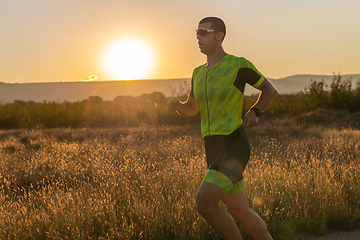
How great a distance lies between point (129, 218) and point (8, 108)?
1960cm

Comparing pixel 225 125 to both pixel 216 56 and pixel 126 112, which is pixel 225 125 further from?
pixel 126 112

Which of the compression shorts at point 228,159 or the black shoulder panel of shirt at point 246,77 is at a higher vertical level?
the black shoulder panel of shirt at point 246,77

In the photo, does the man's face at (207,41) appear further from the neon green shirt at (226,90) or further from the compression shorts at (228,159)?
the compression shorts at (228,159)

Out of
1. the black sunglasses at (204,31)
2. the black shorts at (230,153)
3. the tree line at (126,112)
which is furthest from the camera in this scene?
the tree line at (126,112)

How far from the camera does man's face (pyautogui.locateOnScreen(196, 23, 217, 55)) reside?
2709 mm

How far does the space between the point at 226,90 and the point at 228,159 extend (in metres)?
0.56

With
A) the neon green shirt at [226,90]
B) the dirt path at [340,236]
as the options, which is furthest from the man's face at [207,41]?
the dirt path at [340,236]

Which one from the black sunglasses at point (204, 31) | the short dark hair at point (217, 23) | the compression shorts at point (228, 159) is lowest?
the compression shorts at point (228, 159)

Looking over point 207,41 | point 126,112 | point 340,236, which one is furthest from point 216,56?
point 126,112

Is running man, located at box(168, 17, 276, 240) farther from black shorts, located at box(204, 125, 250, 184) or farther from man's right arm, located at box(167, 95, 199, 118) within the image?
man's right arm, located at box(167, 95, 199, 118)

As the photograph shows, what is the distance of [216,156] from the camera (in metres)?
2.55

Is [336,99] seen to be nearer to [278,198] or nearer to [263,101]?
[278,198]

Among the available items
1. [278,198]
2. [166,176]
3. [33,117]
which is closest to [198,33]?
[278,198]

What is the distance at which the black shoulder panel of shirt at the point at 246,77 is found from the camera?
8.50 ft
